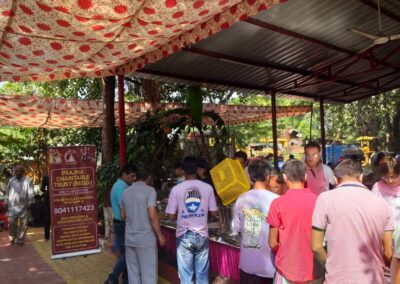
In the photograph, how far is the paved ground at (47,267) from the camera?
606 centimetres

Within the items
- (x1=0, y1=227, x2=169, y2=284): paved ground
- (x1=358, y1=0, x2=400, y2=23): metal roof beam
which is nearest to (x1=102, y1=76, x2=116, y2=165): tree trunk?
(x1=0, y1=227, x2=169, y2=284): paved ground

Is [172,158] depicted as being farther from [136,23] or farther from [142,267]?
[136,23]

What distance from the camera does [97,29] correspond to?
12.2 feet

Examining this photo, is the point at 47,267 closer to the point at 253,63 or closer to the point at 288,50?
the point at 253,63

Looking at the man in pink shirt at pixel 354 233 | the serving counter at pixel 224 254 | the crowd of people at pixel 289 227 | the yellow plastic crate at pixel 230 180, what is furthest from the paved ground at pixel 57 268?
the man in pink shirt at pixel 354 233

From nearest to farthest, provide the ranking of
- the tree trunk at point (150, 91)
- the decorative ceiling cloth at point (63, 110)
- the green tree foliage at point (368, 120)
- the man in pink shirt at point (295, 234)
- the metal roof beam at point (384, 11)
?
the man in pink shirt at point (295, 234) → the metal roof beam at point (384, 11) → the decorative ceiling cloth at point (63, 110) → the tree trunk at point (150, 91) → the green tree foliage at point (368, 120)

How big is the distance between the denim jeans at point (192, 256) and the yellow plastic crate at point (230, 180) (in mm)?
509

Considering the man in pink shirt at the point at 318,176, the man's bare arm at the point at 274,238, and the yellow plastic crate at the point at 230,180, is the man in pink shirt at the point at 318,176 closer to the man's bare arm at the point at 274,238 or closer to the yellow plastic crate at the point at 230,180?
the yellow plastic crate at the point at 230,180

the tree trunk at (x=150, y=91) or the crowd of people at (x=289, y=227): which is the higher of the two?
the tree trunk at (x=150, y=91)

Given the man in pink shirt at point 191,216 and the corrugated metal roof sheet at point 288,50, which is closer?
the man in pink shirt at point 191,216

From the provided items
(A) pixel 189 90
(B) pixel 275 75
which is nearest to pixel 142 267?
(A) pixel 189 90

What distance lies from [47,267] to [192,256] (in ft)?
11.9

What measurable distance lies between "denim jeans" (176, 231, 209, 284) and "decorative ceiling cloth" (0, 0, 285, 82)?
2161mm

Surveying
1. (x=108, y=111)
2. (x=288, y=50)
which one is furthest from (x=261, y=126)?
(x=288, y=50)
